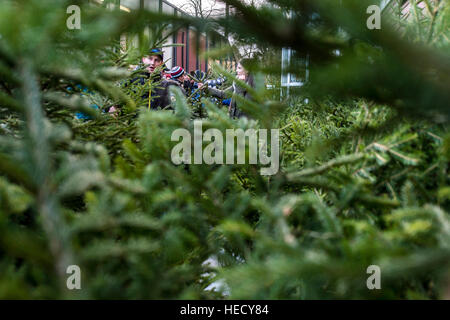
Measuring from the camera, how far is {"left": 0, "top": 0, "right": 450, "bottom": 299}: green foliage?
41 centimetres

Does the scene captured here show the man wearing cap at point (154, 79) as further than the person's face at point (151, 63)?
No

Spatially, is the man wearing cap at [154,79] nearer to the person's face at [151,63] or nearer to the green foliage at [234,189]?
the person's face at [151,63]

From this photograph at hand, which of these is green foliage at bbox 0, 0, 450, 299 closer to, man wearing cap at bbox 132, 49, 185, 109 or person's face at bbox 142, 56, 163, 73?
man wearing cap at bbox 132, 49, 185, 109

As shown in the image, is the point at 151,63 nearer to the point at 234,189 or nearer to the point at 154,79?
the point at 154,79

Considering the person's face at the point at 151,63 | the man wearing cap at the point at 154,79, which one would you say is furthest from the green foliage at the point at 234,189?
the person's face at the point at 151,63

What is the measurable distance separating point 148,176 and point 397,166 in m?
0.51

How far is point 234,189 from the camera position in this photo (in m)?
0.67

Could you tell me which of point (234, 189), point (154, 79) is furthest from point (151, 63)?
point (234, 189)

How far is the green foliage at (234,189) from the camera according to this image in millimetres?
411

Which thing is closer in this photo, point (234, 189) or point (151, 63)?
point (234, 189)

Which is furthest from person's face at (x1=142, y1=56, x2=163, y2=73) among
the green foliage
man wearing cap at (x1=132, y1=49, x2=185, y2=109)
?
the green foliage

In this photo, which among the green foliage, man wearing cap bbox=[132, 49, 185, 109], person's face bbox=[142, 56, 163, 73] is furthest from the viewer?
person's face bbox=[142, 56, 163, 73]

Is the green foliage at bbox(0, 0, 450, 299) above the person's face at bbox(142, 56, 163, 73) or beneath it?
beneath
